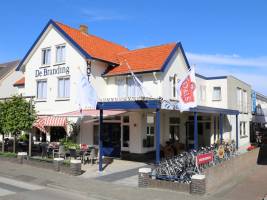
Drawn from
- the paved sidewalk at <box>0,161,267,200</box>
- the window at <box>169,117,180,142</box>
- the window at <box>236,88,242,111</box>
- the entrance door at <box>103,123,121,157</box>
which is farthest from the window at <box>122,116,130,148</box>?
the window at <box>236,88,242,111</box>

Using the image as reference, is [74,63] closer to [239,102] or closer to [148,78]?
[148,78]

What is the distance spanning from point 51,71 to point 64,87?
5.64 ft

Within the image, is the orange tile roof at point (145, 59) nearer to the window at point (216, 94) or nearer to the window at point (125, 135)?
the window at point (125, 135)

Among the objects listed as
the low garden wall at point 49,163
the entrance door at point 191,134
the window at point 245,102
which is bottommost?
the low garden wall at point 49,163

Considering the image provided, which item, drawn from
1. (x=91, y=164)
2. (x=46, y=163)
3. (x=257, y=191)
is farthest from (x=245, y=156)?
(x=46, y=163)

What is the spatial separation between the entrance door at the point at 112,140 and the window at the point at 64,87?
12.5 feet

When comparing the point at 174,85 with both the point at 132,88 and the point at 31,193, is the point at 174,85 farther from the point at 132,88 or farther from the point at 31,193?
the point at 31,193

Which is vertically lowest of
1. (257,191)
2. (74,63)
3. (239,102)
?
(257,191)

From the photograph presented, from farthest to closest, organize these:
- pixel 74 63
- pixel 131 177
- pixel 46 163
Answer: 1. pixel 74 63
2. pixel 46 163
3. pixel 131 177

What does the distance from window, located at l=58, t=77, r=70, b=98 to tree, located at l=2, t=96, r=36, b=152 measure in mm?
4019

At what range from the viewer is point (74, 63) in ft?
84.9

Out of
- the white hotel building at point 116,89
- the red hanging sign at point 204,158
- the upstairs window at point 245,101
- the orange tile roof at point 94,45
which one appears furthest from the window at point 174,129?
the red hanging sign at point 204,158

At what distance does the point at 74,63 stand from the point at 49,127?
17.5ft

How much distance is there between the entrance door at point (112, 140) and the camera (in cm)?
2452
